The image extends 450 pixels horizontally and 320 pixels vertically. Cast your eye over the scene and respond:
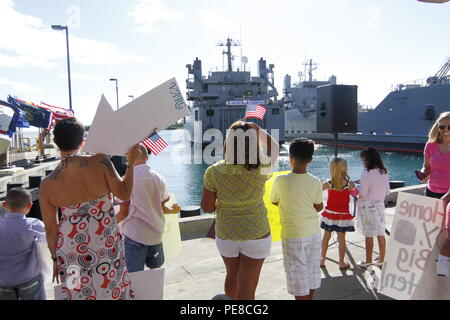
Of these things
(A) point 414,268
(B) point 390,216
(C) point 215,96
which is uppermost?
(C) point 215,96

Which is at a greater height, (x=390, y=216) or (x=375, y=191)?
(x=375, y=191)

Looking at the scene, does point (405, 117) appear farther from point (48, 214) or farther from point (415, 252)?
point (48, 214)

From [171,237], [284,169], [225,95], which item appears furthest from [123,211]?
[225,95]

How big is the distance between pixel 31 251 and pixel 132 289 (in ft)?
2.90

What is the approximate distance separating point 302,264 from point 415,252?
3.37ft

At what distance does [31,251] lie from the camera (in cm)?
249

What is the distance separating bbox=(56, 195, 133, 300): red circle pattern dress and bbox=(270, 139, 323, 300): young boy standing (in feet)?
4.86

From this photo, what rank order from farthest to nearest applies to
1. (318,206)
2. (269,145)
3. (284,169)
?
1. (284,169)
2. (318,206)
3. (269,145)

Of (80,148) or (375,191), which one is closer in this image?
(80,148)

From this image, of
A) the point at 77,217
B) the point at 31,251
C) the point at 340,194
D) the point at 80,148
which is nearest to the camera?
the point at 77,217

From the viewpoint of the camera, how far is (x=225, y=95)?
47.3 meters
